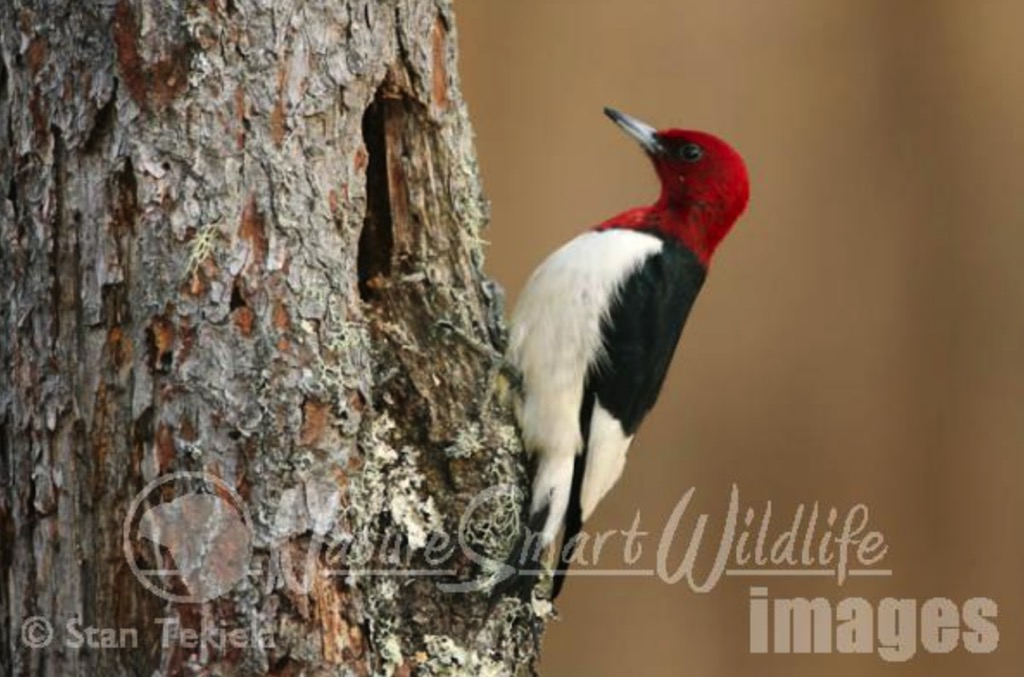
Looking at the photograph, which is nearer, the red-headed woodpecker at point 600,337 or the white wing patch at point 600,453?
the red-headed woodpecker at point 600,337

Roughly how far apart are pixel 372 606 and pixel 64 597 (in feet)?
1.81

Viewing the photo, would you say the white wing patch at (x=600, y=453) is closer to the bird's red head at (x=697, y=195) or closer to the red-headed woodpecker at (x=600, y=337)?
the red-headed woodpecker at (x=600, y=337)

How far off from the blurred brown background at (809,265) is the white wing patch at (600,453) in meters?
0.96

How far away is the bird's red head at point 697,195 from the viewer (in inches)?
166

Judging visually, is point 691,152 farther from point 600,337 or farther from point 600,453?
point 600,453

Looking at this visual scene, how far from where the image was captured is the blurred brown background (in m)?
4.87

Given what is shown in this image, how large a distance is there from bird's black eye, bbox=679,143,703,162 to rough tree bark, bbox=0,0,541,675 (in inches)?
51.4

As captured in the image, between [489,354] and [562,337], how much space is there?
1.30 ft

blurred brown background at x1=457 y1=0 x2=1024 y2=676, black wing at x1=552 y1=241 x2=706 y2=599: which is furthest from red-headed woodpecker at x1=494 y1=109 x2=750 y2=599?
blurred brown background at x1=457 y1=0 x2=1024 y2=676

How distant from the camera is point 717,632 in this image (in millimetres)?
4891

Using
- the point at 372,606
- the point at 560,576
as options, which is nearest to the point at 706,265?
the point at 560,576

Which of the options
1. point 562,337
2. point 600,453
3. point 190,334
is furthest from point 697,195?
point 190,334

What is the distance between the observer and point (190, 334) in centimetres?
298

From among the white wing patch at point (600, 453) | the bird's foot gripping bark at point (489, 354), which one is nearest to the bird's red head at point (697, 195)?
the white wing patch at point (600, 453)
